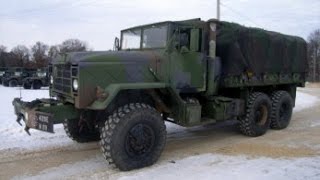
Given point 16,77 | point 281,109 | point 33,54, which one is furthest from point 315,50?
point 281,109

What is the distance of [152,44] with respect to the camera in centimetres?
923

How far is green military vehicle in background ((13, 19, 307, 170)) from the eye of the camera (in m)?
7.72

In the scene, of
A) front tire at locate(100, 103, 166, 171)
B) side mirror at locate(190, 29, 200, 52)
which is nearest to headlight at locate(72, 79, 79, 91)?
front tire at locate(100, 103, 166, 171)

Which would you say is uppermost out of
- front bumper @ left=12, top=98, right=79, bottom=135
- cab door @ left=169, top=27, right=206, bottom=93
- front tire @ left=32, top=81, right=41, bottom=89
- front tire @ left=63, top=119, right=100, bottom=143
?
cab door @ left=169, top=27, right=206, bottom=93

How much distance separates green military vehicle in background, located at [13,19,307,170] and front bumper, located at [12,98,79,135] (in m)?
0.02

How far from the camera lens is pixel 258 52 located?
1123 cm

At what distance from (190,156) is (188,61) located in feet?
6.22

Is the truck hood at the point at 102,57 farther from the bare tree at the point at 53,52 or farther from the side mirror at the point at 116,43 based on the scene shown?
the side mirror at the point at 116,43

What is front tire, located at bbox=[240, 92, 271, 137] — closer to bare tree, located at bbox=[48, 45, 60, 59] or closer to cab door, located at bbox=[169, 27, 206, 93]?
cab door, located at bbox=[169, 27, 206, 93]

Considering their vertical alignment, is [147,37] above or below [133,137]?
above

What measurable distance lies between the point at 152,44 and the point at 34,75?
29735mm

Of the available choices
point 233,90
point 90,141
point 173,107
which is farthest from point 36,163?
point 233,90

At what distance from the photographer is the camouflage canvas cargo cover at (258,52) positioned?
416 inches

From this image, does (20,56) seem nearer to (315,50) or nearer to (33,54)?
(33,54)
